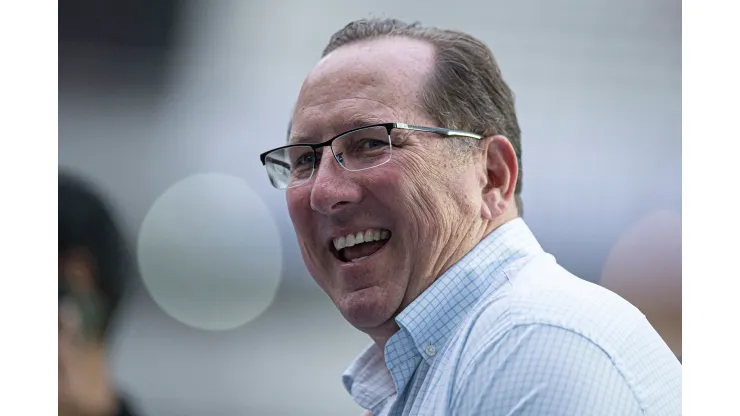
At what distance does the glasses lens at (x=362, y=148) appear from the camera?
120 cm

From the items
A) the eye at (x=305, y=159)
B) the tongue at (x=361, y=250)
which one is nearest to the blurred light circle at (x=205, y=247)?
the eye at (x=305, y=159)

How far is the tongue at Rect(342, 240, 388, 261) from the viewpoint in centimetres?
122

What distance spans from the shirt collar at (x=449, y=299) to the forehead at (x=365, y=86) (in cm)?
29

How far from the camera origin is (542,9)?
8.07ft

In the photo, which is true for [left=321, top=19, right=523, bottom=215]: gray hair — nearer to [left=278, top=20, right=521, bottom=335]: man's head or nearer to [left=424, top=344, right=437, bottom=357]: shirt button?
[left=278, top=20, right=521, bottom=335]: man's head

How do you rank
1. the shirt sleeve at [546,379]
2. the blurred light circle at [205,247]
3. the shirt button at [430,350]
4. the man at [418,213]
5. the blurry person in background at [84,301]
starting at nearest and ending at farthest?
1. the shirt sleeve at [546,379]
2. the man at [418,213]
3. the shirt button at [430,350]
4. the blurry person in background at [84,301]
5. the blurred light circle at [205,247]

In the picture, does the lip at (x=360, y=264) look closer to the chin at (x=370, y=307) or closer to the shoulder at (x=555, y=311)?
the chin at (x=370, y=307)

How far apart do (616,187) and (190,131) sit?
210cm

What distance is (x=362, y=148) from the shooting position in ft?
3.98

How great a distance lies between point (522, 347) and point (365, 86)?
23.9 inches

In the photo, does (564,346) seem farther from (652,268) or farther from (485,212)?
(652,268)

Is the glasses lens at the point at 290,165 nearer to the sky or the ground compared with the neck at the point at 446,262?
nearer to the sky

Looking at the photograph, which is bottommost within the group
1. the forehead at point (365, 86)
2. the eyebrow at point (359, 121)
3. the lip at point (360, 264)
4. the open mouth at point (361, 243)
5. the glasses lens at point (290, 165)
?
the lip at point (360, 264)
